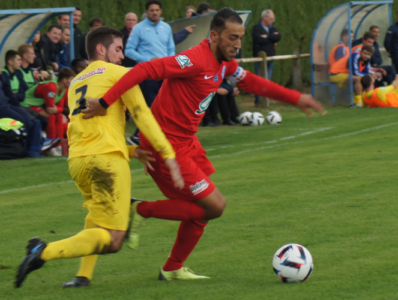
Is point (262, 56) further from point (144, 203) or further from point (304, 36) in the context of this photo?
point (144, 203)

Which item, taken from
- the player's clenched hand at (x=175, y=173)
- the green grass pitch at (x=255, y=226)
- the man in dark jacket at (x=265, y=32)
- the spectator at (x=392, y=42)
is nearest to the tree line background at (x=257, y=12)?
the man in dark jacket at (x=265, y=32)

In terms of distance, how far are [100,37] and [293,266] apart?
204 cm

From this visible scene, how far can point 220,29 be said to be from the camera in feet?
14.6

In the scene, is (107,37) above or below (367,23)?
above

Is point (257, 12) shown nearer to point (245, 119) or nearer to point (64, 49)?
point (245, 119)

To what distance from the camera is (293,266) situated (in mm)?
4301

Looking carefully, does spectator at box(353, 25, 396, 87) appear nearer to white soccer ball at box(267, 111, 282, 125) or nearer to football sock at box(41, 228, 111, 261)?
white soccer ball at box(267, 111, 282, 125)

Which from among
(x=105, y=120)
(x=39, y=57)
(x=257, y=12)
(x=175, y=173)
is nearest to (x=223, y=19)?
(x=105, y=120)

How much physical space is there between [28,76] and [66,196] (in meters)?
4.26

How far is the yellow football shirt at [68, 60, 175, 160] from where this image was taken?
4059 millimetres

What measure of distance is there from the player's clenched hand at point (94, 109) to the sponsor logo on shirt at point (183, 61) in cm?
61

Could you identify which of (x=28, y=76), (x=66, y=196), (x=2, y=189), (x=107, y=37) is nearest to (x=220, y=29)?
(x=107, y=37)

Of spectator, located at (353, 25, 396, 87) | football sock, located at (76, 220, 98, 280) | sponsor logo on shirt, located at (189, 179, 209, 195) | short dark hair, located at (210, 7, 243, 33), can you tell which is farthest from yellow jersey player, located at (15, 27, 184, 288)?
spectator, located at (353, 25, 396, 87)

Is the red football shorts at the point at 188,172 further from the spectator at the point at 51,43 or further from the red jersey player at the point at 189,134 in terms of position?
the spectator at the point at 51,43
